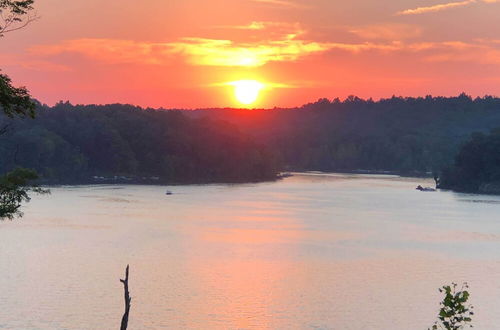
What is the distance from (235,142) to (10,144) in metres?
63.6

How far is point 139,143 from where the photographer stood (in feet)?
568

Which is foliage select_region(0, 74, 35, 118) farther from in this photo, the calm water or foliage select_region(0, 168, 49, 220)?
the calm water

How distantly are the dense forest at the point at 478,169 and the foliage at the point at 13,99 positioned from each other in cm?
12869

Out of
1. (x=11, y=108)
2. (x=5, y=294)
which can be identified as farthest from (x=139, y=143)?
(x=11, y=108)

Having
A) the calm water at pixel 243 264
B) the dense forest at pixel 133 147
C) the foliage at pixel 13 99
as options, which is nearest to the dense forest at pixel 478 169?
the calm water at pixel 243 264

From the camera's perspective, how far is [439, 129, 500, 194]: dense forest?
138125mm

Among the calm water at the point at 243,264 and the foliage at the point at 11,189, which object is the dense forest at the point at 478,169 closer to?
the calm water at the point at 243,264

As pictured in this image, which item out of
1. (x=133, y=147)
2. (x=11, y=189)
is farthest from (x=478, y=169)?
(x=11, y=189)

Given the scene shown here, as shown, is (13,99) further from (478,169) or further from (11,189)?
(478,169)

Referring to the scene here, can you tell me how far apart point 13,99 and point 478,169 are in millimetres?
133676

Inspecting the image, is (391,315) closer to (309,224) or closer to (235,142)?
(309,224)

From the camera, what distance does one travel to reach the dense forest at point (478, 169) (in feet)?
453

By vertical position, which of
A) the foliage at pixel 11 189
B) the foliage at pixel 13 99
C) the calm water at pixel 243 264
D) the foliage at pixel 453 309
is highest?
the foliage at pixel 13 99

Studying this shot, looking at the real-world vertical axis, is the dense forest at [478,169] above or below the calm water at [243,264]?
above
